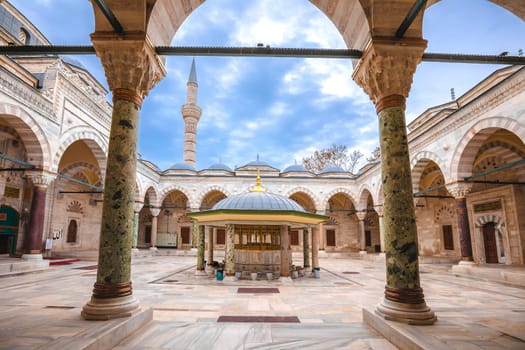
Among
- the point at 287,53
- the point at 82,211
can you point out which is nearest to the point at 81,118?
the point at 82,211

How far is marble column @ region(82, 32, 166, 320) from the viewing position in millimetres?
3740

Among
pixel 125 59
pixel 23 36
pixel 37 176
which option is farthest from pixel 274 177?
pixel 125 59

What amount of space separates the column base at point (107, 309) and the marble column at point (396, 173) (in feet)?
10.3

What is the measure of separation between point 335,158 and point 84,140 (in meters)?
21.9

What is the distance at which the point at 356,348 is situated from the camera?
3.33 metres

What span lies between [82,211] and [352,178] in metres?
17.1

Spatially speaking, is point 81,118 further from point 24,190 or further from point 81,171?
point 81,171

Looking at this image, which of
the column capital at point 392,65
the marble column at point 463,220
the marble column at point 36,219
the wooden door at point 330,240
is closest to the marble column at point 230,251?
the column capital at point 392,65

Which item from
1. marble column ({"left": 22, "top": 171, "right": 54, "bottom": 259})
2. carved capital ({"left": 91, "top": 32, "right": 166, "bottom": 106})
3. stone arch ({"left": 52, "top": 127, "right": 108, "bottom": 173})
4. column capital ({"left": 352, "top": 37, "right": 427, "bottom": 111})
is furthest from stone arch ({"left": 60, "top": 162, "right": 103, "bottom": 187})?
column capital ({"left": 352, "top": 37, "right": 427, "bottom": 111})

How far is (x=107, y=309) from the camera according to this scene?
3.60 metres

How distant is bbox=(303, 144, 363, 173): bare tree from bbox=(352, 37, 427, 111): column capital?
1004 inches

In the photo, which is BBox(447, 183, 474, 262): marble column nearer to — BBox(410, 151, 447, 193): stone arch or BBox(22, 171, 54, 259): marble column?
BBox(410, 151, 447, 193): stone arch

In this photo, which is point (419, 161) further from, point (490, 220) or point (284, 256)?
point (284, 256)

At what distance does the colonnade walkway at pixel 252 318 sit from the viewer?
10.5ft
